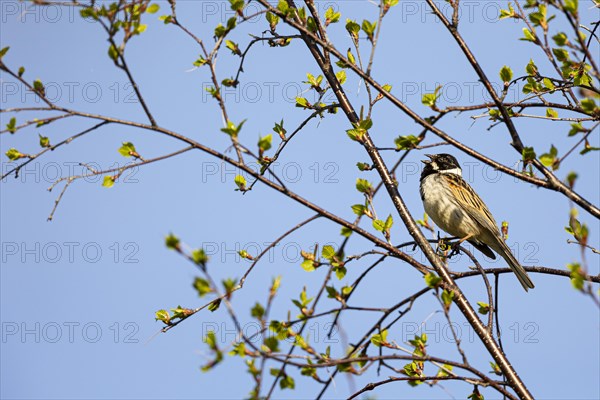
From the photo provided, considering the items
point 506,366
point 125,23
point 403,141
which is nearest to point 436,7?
point 403,141

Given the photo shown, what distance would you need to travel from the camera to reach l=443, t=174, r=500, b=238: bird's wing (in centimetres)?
782

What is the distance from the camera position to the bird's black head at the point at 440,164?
8.99m

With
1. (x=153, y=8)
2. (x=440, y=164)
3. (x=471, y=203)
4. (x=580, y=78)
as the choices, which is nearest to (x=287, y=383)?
(x=153, y=8)

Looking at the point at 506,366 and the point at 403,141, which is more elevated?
the point at 403,141

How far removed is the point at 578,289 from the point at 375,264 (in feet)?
4.79

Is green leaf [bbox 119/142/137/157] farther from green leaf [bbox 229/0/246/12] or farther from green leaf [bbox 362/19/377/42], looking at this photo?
green leaf [bbox 362/19/377/42]

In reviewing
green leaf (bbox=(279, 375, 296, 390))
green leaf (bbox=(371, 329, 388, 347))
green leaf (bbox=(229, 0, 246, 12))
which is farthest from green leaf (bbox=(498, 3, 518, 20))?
green leaf (bbox=(279, 375, 296, 390))

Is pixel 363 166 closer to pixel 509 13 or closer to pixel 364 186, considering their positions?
pixel 364 186

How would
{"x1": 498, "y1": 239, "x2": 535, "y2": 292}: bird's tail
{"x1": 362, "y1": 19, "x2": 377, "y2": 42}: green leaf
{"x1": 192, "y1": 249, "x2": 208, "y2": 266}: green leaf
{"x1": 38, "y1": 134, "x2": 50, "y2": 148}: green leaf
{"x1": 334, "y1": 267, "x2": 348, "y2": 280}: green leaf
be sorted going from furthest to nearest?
{"x1": 498, "y1": 239, "x2": 535, "y2": 292}: bird's tail, {"x1": 362, "y1": 19, "x2": 377, "y2": 42}: green leaf, {"x1": 334, "y1": 267, "x2": 348, "y2": 280}: green leaf, {"x1": 38, "y1": 134, "x2": 50, "y2": 148}: green leaf, {"x1": 192, "y1": 249, "x2": 208, "y2": 266}: green leaf

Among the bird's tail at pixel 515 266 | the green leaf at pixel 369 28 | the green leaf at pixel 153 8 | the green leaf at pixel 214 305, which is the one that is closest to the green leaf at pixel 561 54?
the green leaf at pixel 369 28

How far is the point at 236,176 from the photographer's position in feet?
13.1

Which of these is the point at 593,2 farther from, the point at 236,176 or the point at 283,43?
the point at 236,176

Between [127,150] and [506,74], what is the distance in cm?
230

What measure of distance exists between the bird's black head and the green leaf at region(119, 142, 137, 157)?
18.7 feet
